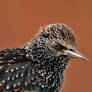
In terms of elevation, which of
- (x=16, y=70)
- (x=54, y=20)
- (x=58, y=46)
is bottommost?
(x=16, y=70)

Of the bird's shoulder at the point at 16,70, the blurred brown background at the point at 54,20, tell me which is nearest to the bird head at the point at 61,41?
the bird's shoulder at the point at 16,70

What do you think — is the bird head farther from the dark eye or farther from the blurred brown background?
the blurred brown background

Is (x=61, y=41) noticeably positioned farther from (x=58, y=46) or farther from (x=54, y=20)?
(x=54, y=20)

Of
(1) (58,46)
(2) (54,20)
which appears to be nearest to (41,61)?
(1) (58,46)

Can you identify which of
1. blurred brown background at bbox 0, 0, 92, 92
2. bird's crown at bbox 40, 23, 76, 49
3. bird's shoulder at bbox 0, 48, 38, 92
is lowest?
bird's shoulder at bbox 0, 48, 38, 92

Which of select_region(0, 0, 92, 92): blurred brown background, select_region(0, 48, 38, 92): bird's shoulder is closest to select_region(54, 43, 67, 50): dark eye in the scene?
select_region(0, 48, 38, 92): bird's shoulder
